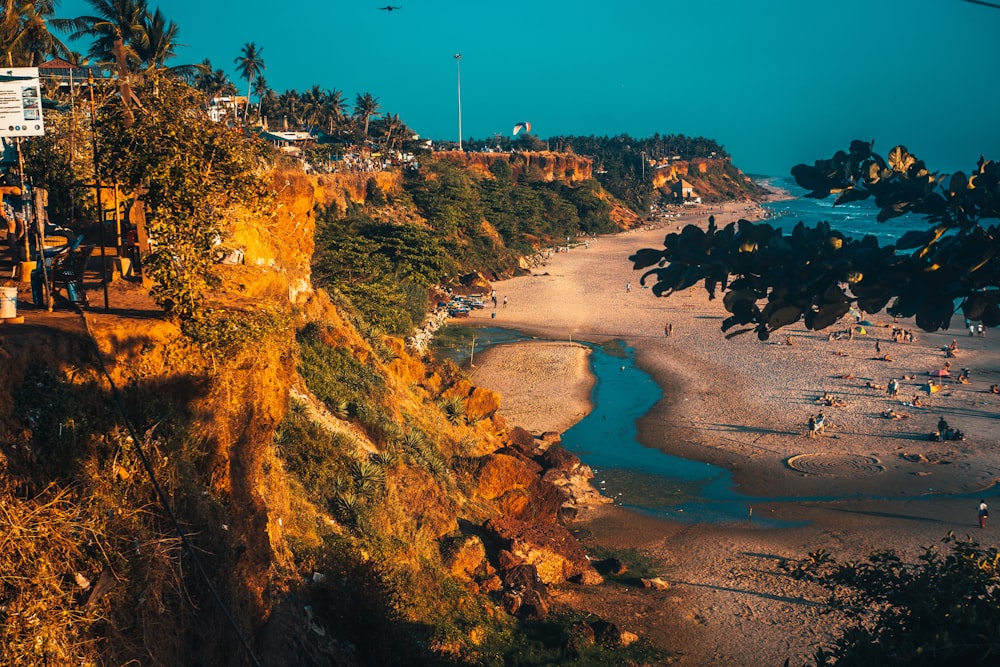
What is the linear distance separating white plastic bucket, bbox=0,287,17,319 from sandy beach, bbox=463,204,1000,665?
14008 millimetres

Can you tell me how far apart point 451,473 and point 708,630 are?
814 cm

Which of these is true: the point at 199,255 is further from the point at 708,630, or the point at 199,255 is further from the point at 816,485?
the point at 816,485

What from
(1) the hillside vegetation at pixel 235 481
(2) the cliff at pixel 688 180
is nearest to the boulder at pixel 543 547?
(1) the hillside vegetation at pixel 235 481

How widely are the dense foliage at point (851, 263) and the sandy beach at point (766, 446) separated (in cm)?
1493

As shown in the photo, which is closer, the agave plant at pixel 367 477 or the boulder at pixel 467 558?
the agave plant at pixel 367 477

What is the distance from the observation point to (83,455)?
934 centimetres

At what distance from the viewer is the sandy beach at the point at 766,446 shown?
2019 centimetres

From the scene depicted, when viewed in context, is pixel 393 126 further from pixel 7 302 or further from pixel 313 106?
pixel 7 302

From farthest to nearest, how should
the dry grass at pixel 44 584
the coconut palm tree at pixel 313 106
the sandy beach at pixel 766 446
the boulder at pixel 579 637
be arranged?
the coconut palm tree at pixel 313 106
the sandy beach at pixel 766 446
the boulder at pixel 579 637
the dry grass at pixel 44 584

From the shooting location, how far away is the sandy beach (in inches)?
795

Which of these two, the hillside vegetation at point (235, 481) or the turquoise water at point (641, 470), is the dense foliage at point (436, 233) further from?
the hillside vegetation at point (235, 481)

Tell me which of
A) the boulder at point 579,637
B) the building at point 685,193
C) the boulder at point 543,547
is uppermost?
the building at point 685,193

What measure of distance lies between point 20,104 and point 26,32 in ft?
60.5

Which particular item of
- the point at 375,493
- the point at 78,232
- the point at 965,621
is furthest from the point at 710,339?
the point at 965,621
